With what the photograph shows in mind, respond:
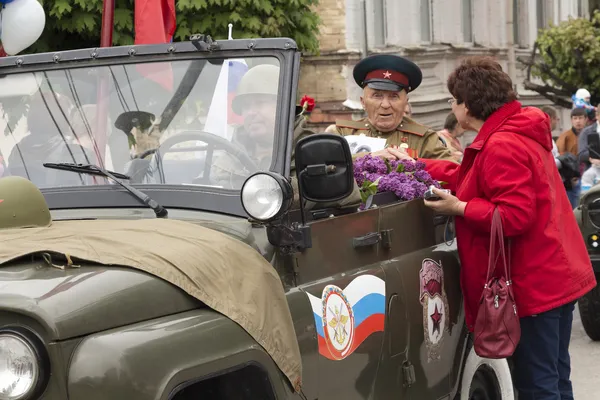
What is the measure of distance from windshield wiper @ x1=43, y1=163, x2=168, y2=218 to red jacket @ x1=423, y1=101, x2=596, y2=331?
1.53 metres

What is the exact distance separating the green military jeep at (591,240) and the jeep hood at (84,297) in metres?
6.26

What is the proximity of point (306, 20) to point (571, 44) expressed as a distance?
414 inches

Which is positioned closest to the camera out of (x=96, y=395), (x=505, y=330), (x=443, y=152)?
(x=96, y=395)

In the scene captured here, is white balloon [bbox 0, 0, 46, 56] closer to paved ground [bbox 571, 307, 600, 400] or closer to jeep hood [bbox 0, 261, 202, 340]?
paved ground [bbox 571, 307, 600, 400]

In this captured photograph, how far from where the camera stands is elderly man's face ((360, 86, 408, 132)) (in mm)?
6031

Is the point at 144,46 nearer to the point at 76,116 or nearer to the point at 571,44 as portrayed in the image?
the point at 76,116

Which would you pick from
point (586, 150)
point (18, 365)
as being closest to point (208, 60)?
point (18, 365)

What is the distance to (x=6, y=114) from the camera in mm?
4559

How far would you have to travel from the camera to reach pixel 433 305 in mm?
4781

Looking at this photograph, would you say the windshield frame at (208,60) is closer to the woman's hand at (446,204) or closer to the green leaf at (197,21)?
the woman's hand at (446,204)

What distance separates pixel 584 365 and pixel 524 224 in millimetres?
3945

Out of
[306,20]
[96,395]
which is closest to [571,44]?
[306,20]

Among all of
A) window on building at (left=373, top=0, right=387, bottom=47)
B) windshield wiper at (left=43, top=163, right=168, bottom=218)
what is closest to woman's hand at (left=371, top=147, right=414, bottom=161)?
windshield wiper at (left=43, top=163, right=168, bottom=218)

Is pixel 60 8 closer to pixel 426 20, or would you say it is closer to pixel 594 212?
pixel 594 212
